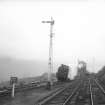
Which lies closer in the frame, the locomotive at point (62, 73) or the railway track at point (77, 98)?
the railway track at point (77, 98)

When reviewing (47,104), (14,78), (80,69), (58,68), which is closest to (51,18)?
(14,78)

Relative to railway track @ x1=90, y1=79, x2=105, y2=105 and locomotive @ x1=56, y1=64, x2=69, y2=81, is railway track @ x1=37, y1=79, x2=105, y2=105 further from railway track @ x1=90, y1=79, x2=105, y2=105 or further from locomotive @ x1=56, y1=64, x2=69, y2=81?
locomotive @ x1=56, y1=64, x2=69, y2=81

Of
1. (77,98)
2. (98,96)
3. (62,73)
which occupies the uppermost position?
(62,73)

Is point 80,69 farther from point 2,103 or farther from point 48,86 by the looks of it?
point 2,103

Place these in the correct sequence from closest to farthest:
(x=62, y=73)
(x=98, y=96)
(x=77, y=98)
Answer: (x=77, y=98) → (x=98, y=96) → (x=62, y=73)

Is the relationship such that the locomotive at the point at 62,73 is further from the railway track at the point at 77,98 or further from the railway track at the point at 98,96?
the railway track at the point at 77,98

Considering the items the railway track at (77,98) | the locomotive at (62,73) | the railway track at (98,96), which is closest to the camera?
the railway track at (77,98)

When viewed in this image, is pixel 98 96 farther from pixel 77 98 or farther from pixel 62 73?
pixel 62 73

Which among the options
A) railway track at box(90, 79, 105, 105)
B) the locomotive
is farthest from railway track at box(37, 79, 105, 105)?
the locomotive

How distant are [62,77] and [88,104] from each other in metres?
42.4

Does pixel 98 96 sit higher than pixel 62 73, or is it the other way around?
pixel 62 73

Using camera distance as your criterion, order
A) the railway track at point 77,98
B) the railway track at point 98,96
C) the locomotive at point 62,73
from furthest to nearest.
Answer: the locomotive at point 62,73 < the railway track at point 98,96 < the railway track at point 77,98

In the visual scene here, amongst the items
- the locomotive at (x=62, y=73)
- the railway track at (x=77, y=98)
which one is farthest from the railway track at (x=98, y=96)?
the locomotive at (x=62, y=73)

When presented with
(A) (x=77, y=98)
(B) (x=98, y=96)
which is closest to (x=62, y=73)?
(B) (x=98, y=96)
